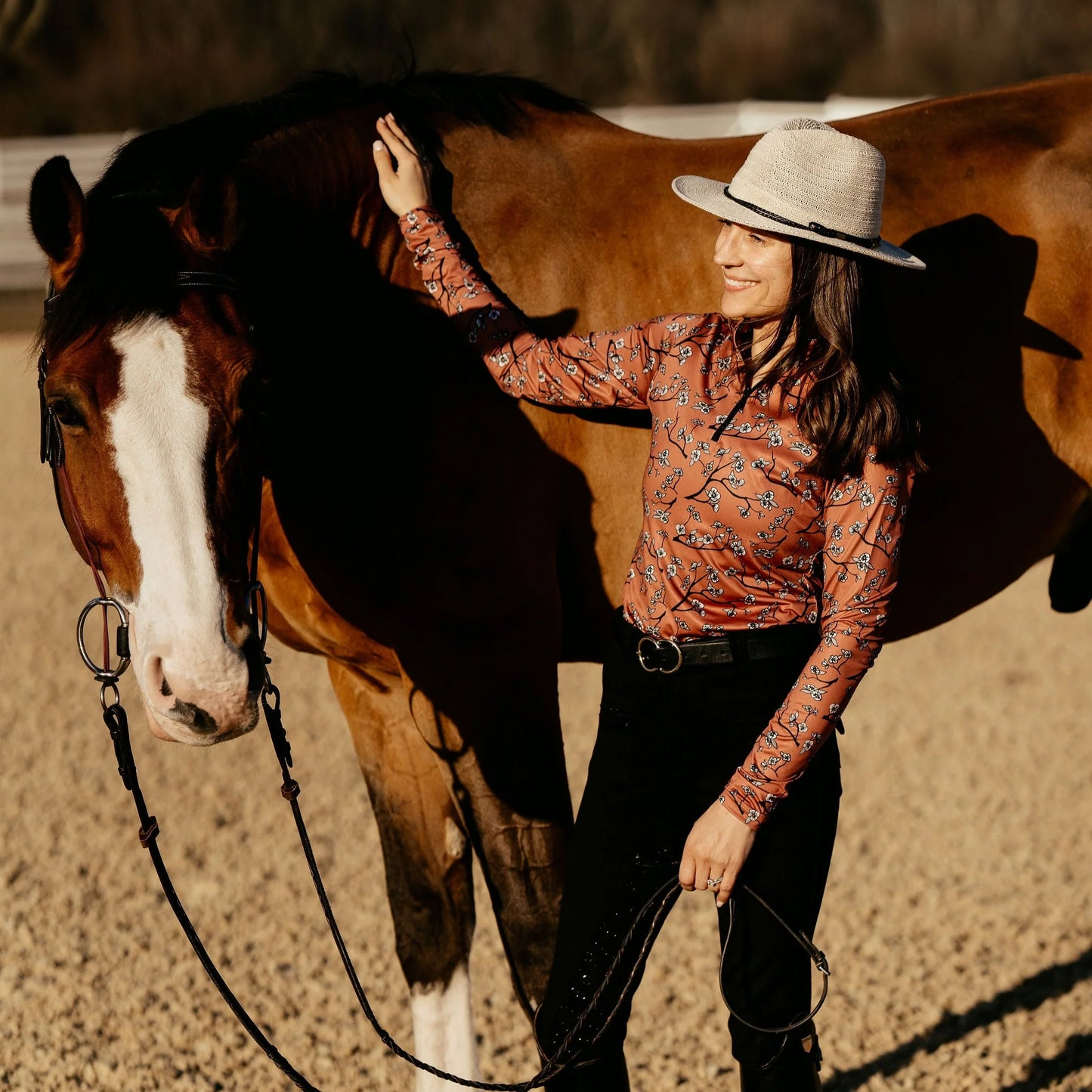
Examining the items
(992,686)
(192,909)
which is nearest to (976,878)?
(992,686)

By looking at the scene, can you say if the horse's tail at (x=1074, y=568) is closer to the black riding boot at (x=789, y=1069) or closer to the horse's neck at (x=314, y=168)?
the black riding boot at (x=789, y=1069)

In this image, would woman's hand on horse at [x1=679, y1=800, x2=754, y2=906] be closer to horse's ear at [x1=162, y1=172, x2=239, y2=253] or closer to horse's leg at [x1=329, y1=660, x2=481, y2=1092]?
horse's leg at [x1=329, y1=660, x2=481, y2=1092]

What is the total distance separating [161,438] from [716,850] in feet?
3.26

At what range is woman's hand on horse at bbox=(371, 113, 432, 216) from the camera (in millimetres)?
2402

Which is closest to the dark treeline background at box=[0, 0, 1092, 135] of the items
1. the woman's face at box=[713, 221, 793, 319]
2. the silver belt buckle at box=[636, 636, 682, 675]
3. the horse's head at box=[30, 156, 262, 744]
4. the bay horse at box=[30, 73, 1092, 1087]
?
the bay horse at box=[30, 73, 1092, 1087]

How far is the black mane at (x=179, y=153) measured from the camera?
6.36 ft

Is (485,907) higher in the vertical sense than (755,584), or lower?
lower

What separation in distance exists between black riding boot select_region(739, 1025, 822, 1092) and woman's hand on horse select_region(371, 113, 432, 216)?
5.13 ft

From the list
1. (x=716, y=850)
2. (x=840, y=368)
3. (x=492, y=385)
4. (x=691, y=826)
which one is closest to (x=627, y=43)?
(x=492, y=385)

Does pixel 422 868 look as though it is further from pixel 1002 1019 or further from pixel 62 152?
pixel 62 152

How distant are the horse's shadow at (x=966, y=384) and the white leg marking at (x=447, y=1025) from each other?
129 centimetres

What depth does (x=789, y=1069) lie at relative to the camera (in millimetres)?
2078

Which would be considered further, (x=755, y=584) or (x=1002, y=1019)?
(x=1002, y=1019)

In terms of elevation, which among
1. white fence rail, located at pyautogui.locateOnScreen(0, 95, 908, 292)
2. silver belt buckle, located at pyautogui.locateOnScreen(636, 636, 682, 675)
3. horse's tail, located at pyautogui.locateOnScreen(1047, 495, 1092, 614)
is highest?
silver belt buckle, located at pyautogui.locateOnScreen(636, 636, 682, 675)
